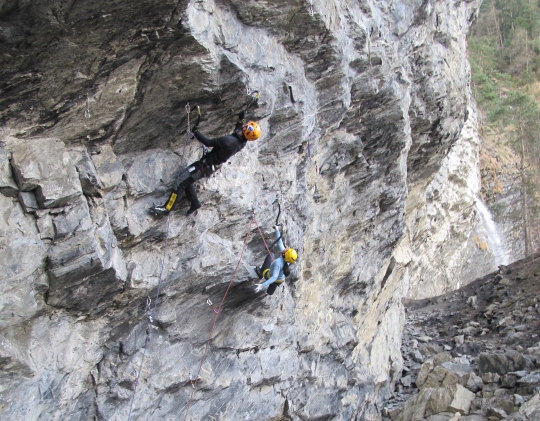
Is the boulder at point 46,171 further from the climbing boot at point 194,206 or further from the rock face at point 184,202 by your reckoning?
the climbing boot at point 194,206

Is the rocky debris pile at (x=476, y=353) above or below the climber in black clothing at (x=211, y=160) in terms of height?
below

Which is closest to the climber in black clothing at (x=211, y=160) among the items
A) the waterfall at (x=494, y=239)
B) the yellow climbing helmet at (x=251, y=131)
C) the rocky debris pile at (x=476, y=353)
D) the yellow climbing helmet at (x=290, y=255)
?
the yellow climbing helmet at (x=251, y=131)

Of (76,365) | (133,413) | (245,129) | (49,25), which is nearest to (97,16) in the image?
(49,25)

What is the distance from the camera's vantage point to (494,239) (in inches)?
1270

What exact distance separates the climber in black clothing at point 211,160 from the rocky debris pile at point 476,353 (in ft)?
27.7

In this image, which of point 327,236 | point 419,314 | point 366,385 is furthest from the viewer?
point 419,314

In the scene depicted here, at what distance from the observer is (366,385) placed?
14117 mm

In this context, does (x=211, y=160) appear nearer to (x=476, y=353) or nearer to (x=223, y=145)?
(x=223, y=145)

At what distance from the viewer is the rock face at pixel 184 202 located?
20.2ft

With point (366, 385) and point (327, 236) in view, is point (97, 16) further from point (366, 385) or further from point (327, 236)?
point (366, 385)

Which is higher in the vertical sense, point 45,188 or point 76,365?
point 45,188

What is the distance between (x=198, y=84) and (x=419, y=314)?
63.9 feet

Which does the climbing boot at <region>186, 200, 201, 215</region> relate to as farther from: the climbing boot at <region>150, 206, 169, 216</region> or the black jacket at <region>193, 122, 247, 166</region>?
the black jacket at <region>193, 122, 247, 166</region>

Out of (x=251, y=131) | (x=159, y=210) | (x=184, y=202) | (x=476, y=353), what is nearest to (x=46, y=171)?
(x=159, y=210)
